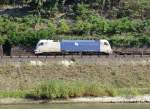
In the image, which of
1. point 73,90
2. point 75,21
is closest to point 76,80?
point 73,90

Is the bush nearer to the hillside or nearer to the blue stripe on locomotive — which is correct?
the hillside

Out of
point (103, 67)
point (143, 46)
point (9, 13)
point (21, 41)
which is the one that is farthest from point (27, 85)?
point (9, 13)

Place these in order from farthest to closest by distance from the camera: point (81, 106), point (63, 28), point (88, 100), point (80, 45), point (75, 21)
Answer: point (75, 21) → point (63, 28) → point (80, 45) → point (88, 100) → point (81, 106)

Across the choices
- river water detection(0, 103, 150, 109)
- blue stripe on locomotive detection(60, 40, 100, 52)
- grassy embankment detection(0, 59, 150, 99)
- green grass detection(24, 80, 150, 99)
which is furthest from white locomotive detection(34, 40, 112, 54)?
river water detection(0, 103, 150, 109)

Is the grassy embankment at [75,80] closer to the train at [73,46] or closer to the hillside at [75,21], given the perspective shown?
the train at [73,46]

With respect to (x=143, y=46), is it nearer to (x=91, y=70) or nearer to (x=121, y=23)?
(x=121, y=23)

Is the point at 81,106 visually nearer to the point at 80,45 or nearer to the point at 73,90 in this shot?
the point at 73,90
